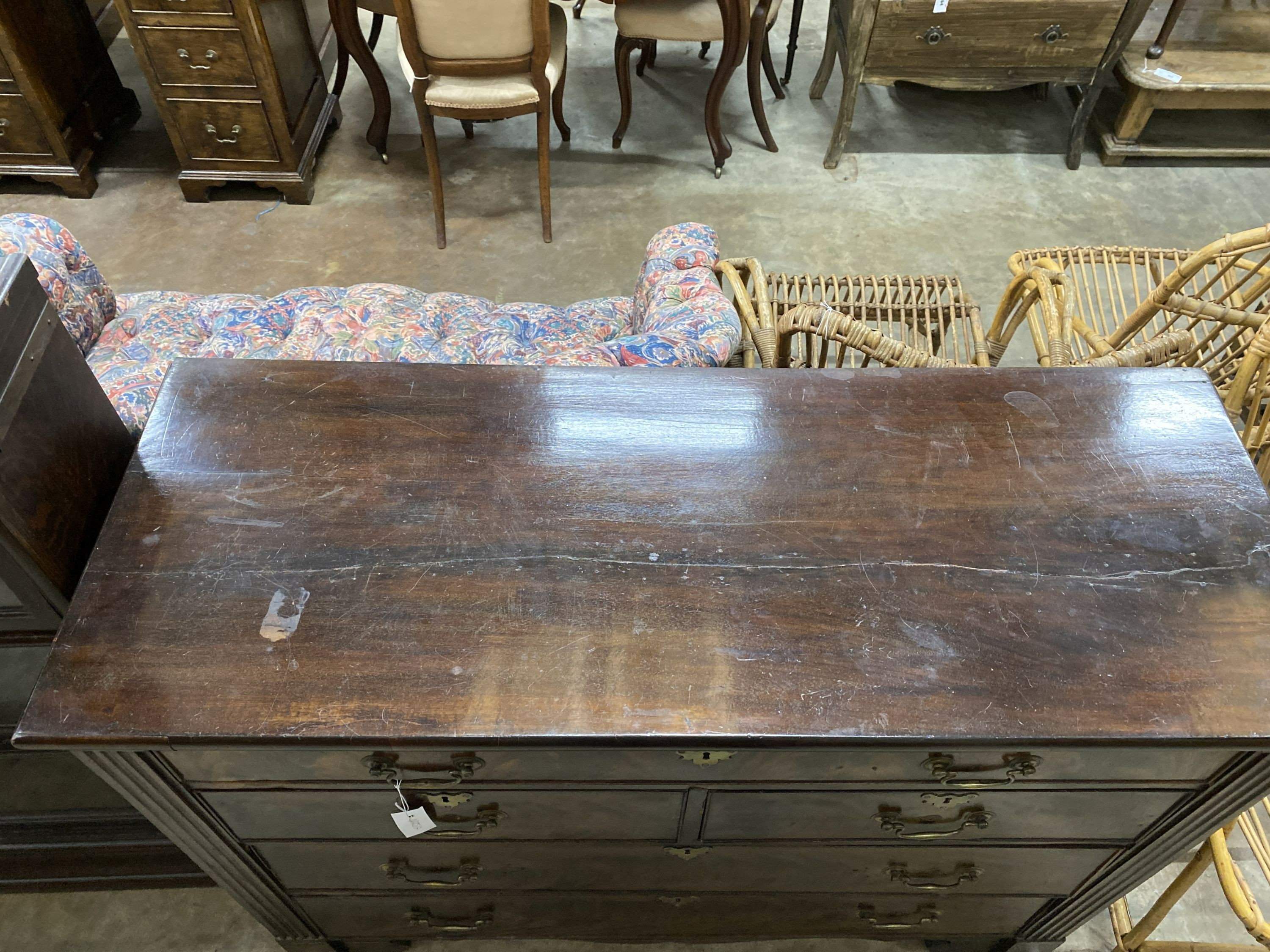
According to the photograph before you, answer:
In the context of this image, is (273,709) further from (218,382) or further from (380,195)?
(380,195)

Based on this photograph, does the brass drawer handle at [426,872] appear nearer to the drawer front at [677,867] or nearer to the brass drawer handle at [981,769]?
the drawer front at [677,867]

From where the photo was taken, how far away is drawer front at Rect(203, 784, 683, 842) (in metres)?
1.04

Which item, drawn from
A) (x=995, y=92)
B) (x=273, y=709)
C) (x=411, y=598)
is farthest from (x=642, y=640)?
(x=995, y=92)

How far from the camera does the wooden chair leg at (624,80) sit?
10.2ft

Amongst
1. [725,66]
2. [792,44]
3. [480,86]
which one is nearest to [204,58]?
[480,86]

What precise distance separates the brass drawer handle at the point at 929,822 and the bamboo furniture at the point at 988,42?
9.07ft

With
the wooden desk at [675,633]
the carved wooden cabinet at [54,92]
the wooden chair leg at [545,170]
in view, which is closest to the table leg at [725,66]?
the wooden chair leg at [545,170]

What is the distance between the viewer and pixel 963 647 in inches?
37.0

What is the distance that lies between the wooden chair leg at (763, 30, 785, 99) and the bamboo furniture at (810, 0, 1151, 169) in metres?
0.48

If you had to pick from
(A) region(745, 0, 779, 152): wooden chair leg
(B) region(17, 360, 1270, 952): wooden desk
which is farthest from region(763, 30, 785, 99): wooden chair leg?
(B) region(17, 360, 1270, 952): wooden desk

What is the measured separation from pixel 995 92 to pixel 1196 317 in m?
2.48

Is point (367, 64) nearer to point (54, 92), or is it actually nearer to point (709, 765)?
point (54, 92)

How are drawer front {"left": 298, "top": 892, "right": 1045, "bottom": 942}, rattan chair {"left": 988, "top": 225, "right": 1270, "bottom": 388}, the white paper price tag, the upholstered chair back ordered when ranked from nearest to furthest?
the white paper price tag, drawer front {"left": 298, "top": 892, "right": 1045, "bottom": 942}, rattan chair {"left": 988, "top": 225, "right": 1270, "bottom": 388}, the upholstered chair back

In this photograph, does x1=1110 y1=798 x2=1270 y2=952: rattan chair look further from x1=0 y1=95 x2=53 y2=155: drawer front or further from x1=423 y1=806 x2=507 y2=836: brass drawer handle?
x1=0 y1=95 x2=53 y2=155: drawer front
